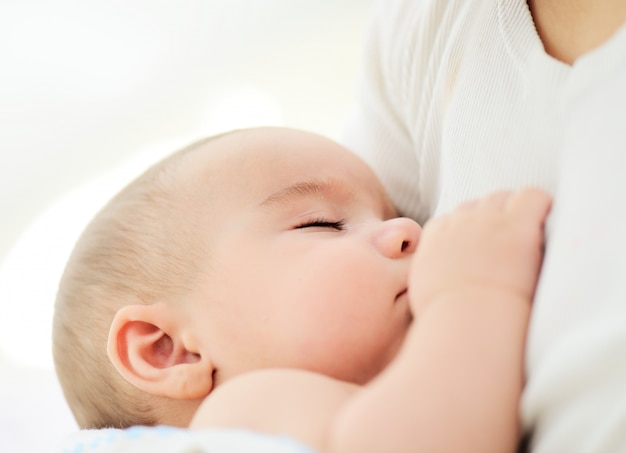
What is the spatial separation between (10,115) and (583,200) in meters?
1.64

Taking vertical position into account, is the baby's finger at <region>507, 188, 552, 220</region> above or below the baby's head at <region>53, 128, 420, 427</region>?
above

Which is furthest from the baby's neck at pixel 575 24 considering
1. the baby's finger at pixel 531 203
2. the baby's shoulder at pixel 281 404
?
the baby's shoulder at pixel 281 404

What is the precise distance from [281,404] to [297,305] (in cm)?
14

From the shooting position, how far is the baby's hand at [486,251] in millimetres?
555

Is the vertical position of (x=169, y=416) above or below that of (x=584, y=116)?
below

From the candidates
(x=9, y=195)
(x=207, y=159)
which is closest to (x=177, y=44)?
(x=9, y=195)

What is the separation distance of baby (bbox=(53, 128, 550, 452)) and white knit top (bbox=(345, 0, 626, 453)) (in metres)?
0.04

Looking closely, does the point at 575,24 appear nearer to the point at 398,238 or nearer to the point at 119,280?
the point at 398,238

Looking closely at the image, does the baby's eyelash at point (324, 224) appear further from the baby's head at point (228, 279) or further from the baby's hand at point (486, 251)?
the baby's hand at point (486, 251)

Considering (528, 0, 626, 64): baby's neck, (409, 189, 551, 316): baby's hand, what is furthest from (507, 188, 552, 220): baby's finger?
(528, 0, 626, 64): baby's neck

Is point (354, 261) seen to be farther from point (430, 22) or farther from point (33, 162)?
point (33, 162)

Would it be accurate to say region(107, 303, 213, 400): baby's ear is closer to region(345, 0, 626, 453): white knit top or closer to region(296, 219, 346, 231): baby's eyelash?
region(296, 219, 346, 231): baby's eyelash

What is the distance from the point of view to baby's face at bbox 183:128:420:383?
68cm

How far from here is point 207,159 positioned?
33.9 inches
